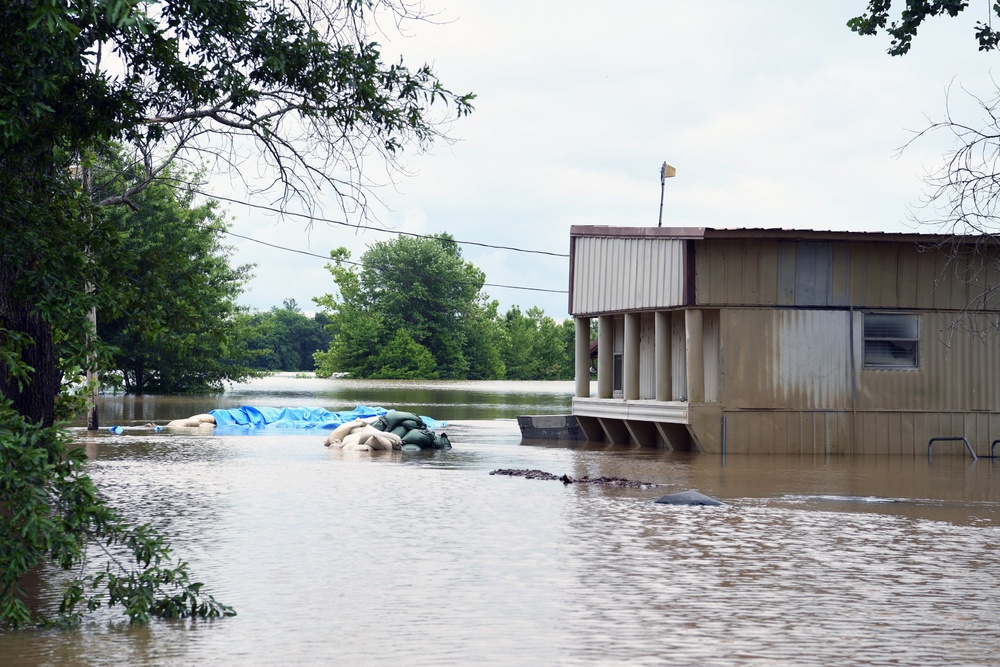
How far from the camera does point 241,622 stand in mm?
7707

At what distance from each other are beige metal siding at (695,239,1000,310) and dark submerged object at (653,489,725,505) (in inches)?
366

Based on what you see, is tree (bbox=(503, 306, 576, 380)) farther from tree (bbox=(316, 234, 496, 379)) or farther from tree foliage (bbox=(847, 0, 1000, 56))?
tree foliage (bbox=(847, 0, 1000, 56))

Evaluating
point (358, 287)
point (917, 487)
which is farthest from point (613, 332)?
point (358, 287)

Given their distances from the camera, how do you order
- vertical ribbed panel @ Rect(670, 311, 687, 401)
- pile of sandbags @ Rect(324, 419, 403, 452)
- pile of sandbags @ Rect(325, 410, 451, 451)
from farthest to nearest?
vertical ribbed panel @ Rect(670, 311, 687, 401), pile of sandbags @ Rect(325, 410, 451, 451), pile of sandbags @ Rect(324, 419, 403, 452)

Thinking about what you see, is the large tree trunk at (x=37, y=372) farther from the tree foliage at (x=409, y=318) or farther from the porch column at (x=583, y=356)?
the tree foliage at (x=409, y=318)

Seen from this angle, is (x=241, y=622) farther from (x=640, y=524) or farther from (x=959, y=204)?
(x=959, y=204)

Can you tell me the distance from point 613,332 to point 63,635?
22.7 m

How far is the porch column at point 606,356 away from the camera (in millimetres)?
28391

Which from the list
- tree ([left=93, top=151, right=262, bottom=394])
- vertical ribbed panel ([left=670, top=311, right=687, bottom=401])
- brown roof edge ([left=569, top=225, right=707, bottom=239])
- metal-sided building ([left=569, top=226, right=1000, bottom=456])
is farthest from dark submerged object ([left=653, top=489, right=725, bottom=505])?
A: tree ([left=93, top=151, right=262, bottom=394])

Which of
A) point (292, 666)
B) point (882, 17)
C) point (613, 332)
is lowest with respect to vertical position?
point (292, 666)

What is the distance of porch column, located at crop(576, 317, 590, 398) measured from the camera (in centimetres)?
2970

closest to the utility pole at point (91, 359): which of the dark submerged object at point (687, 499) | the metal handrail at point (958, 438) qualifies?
the dark submerged object at point (687, 499)

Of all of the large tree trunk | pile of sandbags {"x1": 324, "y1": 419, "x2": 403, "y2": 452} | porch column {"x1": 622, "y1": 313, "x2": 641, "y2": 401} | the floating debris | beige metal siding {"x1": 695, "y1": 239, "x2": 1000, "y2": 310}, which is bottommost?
the floating debris

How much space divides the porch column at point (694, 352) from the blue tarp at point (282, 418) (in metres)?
12.2
